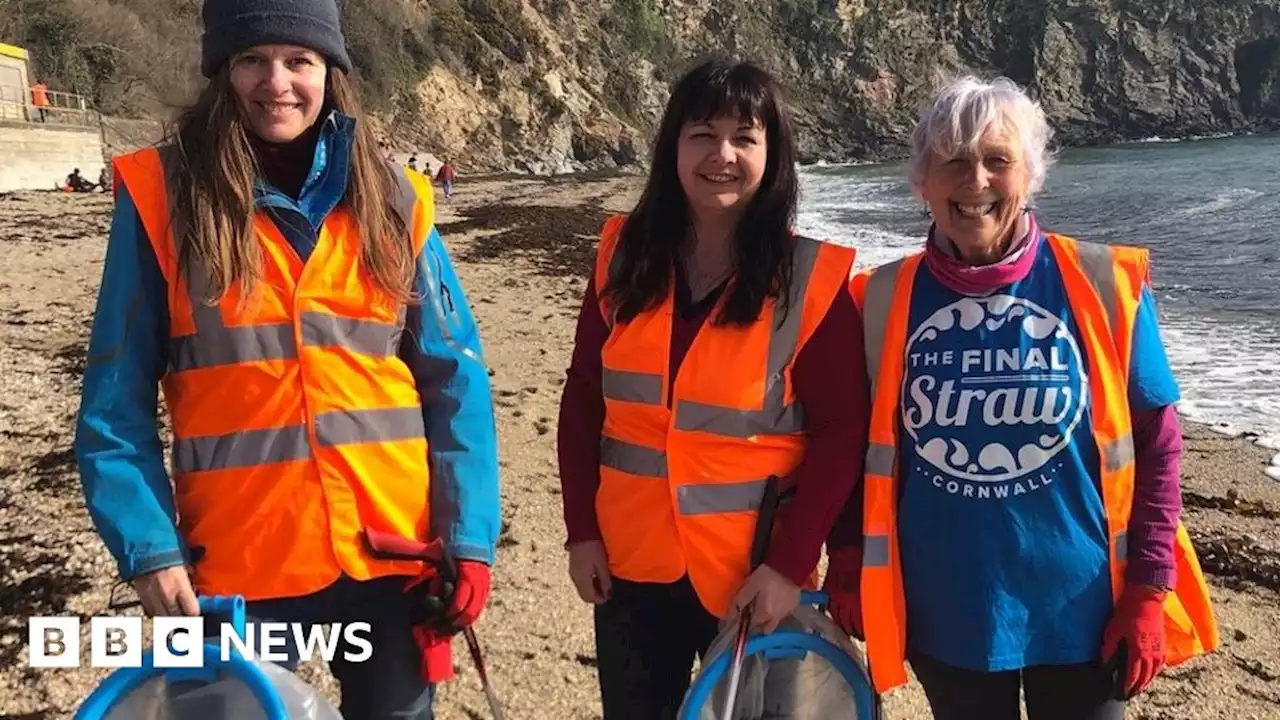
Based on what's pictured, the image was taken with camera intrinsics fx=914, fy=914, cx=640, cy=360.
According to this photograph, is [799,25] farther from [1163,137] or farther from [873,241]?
[873,241]

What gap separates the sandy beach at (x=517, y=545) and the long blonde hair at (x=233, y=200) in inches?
72.9

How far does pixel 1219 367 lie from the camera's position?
8.16m

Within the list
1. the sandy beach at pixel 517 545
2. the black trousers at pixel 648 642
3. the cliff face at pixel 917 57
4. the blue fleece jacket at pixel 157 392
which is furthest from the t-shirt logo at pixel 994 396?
the cliff face at pixel 917 57

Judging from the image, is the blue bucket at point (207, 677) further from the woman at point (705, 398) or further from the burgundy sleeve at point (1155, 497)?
the burgundy sleeve at point (1155, 497)

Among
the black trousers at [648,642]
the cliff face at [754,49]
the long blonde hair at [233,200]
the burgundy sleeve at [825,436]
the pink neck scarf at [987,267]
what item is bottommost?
the black trousers at [648,642]

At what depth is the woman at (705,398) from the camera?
72.3 inches

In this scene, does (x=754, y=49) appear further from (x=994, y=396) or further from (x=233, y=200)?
(x=233, y=200)

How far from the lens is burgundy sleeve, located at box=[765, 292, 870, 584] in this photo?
5.97 ft

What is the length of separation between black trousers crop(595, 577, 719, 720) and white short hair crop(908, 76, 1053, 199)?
104 cm

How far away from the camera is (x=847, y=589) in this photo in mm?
1965

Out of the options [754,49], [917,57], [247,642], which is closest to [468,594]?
[247,642]

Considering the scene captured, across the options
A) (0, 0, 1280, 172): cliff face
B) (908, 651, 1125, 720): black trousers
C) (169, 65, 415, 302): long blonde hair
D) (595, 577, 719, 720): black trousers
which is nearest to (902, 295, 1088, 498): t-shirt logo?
(908, 651, 1125, 720): black trousers

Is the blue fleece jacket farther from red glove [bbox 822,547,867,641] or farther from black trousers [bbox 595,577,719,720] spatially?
red glove [bbox 822,547,867,641]

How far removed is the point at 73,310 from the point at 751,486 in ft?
28.1
